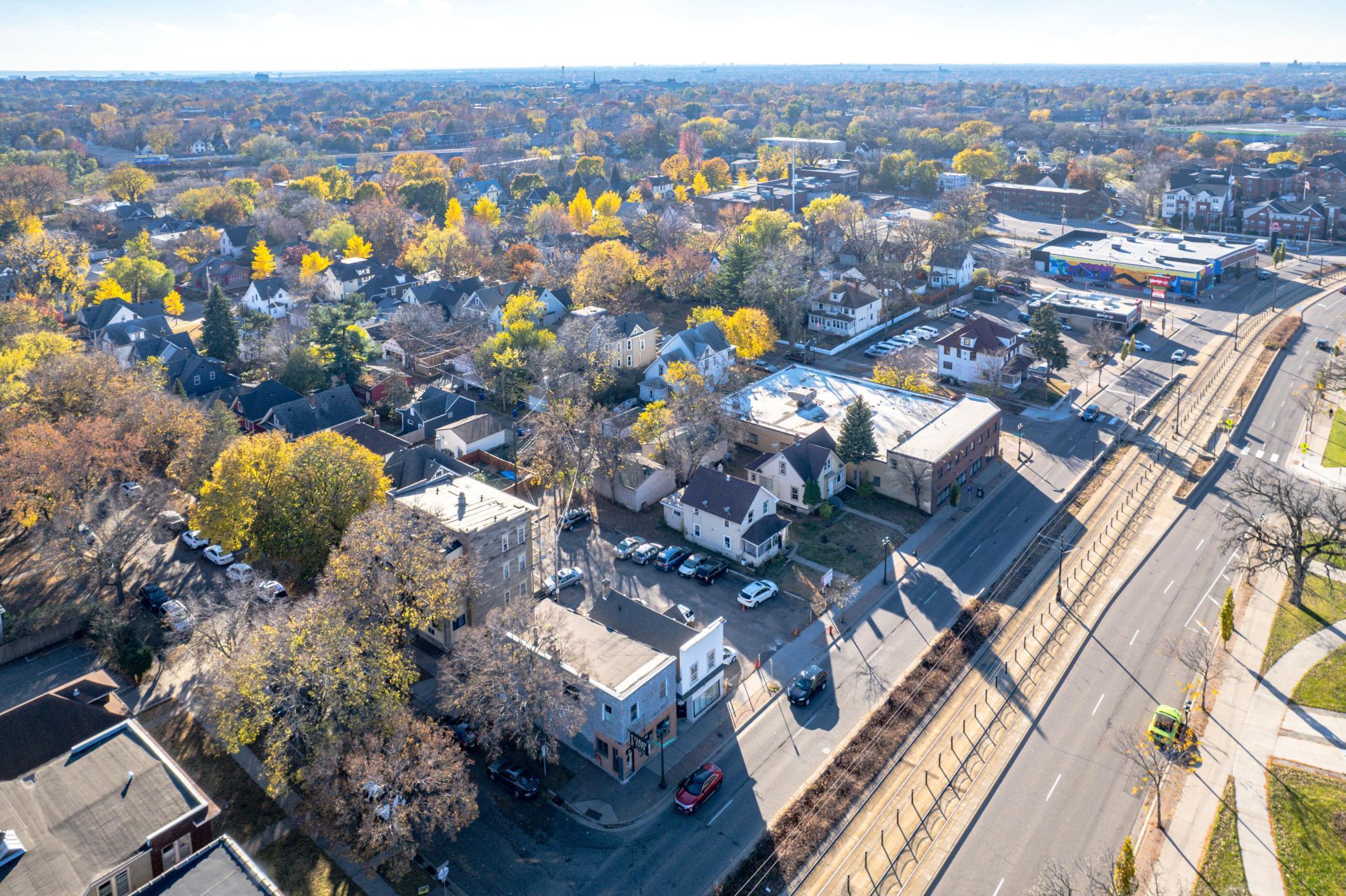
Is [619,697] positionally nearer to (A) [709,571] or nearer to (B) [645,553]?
(A) [709,571]

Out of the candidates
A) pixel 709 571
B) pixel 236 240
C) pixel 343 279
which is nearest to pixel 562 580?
pixel 709 571

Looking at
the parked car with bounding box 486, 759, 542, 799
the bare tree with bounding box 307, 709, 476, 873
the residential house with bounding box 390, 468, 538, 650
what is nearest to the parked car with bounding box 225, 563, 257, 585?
the residential house with bounding box 390, 468, 538, 650

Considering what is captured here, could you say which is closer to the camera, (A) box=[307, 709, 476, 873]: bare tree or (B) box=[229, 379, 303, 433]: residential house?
(A) box=[307, 709, 476, 873]: bare tree

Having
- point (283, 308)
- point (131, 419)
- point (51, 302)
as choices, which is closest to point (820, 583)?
point (131, 419)

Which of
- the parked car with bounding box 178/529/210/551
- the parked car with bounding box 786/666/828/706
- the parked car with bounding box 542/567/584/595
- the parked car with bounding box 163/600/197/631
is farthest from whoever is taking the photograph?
the parked car with bounding box 178/529/210/551

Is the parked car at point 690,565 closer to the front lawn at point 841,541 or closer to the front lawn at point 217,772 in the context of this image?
the front lawn at point 841,541

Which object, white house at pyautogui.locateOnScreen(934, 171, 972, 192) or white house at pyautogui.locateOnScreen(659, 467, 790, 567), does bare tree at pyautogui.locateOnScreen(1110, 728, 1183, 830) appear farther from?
white house at pyautogui.locateOnScreen(934, 171, 972, 192)
